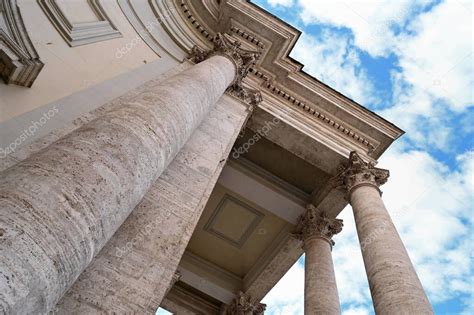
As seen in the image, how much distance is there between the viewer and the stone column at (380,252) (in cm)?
656

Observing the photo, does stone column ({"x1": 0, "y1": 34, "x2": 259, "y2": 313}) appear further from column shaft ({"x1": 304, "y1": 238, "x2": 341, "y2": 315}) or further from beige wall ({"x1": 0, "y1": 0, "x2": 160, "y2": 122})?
column shaft ({"x1": 304, "y1": 238, "x2": 341, "y2": 315})

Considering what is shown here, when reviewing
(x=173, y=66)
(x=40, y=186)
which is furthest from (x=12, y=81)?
(x=173, y=66)

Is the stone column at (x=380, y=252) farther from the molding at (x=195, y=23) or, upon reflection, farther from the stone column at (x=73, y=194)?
the molding at (x=195, y=23)

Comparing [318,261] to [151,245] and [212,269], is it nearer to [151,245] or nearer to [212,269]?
[212,269]

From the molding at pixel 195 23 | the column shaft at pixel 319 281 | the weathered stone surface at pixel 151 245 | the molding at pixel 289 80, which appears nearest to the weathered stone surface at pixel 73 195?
the weathered stone surface at pixel 151 245

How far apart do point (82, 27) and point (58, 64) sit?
1.66 metres

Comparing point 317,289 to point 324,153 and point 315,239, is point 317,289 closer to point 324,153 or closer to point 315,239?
point 315,239

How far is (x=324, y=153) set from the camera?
488 inches

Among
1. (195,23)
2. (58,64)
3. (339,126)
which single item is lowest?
(58,64)

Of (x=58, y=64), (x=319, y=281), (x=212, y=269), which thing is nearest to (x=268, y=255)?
(x=212, y=269)

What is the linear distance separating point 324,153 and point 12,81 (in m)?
9.28

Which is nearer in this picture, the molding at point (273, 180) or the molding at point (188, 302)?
the molding at point (273, 180)

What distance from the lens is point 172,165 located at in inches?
239

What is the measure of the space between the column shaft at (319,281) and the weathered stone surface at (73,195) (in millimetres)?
6888
